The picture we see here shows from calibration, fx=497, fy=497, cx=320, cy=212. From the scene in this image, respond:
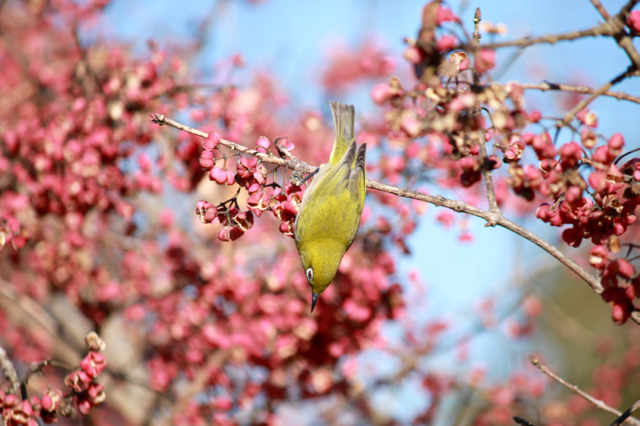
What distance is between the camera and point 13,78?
28.2 feet

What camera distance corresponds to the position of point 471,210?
2.16 m

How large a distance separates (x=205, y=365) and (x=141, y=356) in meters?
1.08

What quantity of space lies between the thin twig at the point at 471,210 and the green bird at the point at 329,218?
1.13m

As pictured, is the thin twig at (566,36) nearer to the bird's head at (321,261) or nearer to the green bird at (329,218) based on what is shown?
the green bird at (329,218)

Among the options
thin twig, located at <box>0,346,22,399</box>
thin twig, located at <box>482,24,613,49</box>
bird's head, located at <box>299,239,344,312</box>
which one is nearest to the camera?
thin twig, located at <box>482,24,613,49</box>

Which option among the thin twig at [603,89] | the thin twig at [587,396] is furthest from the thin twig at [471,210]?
the thin twig at [603,89]

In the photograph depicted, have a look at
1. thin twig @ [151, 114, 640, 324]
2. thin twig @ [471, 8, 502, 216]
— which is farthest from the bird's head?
thin twig @ [471, 8, 502, 216]

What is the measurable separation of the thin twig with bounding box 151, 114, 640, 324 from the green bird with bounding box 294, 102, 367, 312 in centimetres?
113

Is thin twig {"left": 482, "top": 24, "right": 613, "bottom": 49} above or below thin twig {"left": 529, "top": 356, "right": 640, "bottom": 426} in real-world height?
above

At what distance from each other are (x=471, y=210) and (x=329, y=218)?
1702mm

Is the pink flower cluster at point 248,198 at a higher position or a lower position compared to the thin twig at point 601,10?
lower

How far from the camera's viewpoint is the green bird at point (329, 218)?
3.67 m

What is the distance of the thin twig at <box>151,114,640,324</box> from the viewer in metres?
2.00

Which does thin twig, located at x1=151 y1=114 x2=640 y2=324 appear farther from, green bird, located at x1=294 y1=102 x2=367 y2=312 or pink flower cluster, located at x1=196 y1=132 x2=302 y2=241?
green bird, located at x1=294 y1=102 x2=367 y2=312
